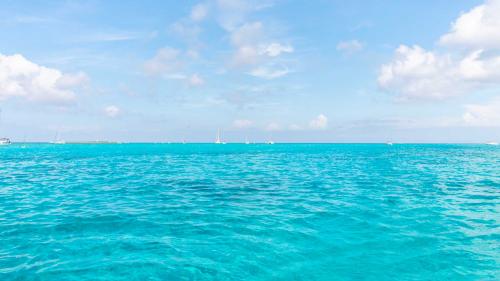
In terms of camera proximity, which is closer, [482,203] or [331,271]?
[331,271]

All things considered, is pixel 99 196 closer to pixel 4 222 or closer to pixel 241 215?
pixel 4 222

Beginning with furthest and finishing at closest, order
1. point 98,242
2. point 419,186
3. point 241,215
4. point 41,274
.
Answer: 1. point 419,186
2. point 241,215
3. point 98,242
4. point 41,274

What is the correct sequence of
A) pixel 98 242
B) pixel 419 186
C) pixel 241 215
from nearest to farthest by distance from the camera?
pixel 98 242 → pixel 241 215 → pixel 419 186

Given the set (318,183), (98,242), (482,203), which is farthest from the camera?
Result: (318,183)

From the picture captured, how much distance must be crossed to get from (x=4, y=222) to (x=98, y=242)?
8442 millimetres

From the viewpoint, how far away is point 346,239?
1555 cm

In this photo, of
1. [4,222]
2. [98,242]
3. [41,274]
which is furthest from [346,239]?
[4,222]

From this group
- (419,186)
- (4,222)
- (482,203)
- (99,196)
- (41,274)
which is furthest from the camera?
(419,186)

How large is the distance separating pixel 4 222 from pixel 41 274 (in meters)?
10.1

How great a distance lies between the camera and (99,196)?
27500mm

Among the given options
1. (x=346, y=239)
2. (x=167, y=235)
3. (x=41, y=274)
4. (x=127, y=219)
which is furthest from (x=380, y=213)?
(x=41, y=274)

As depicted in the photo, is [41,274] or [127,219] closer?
[41,274]

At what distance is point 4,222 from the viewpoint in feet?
60.5

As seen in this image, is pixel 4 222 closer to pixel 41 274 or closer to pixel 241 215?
→ pixel 41 274
